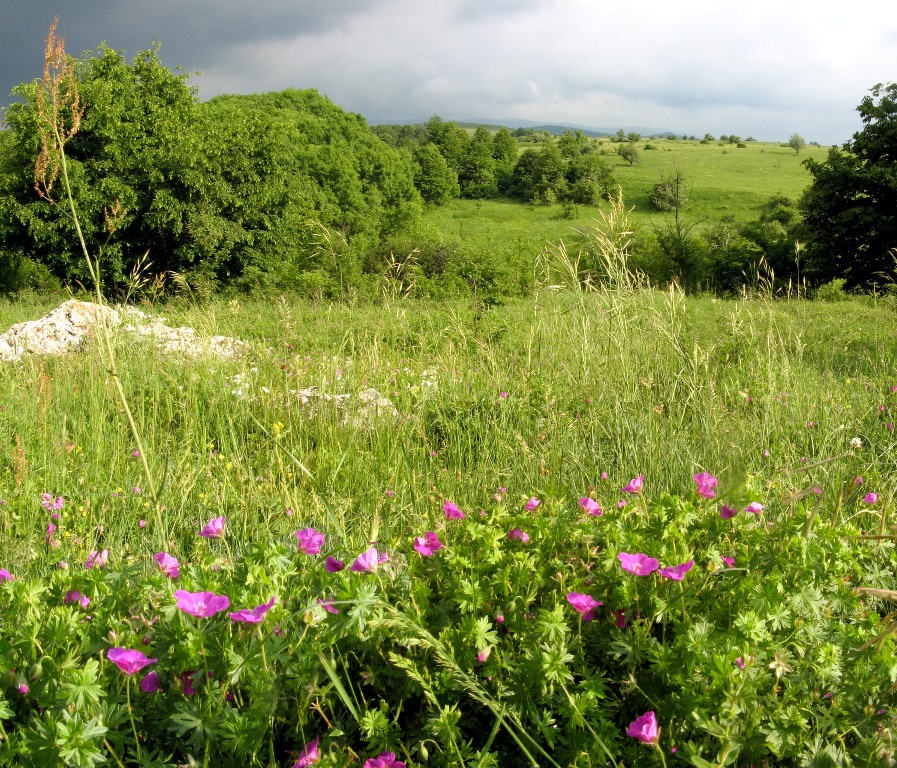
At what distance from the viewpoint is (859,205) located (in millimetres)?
23281

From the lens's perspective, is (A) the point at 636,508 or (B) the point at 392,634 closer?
(B) the point at 392,634

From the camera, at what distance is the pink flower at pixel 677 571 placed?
4.78ft

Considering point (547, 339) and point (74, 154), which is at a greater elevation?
point (74, 154)

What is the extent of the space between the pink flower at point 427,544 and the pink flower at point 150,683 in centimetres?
63

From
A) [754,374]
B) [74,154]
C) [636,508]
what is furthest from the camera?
[74,154]

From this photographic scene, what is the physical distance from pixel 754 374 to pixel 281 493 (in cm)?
361

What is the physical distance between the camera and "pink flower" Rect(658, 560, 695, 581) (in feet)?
4.78

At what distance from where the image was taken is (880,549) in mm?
2156

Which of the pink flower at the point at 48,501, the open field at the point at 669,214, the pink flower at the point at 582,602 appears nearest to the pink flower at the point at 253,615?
the pink flower at the point at 582,602

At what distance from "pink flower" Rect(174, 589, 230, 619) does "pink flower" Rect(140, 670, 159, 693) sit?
16cm

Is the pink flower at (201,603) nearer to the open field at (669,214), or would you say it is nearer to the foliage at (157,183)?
the foliage at (157,183)

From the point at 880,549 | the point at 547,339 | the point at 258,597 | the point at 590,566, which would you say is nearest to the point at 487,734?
the point at 590,566

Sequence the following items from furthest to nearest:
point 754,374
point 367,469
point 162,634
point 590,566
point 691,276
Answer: point 691,276 < point 754,374 < point 367,469 < point 590,566 < point 162,634

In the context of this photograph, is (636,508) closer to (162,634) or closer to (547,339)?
(162,634)
